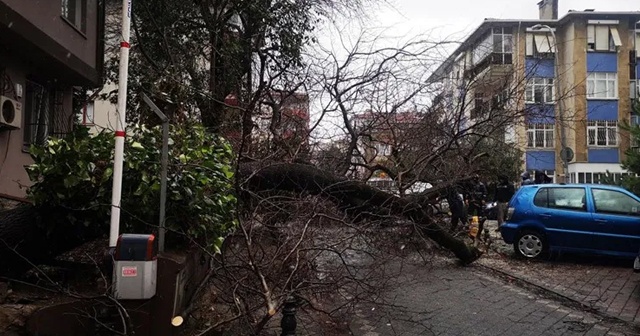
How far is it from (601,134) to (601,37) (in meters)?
7.09

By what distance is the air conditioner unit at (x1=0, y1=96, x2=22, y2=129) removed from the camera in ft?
33.4

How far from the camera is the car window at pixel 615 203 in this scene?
10539 mm

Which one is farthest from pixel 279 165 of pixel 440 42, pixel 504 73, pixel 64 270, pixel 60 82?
pixel 60 82

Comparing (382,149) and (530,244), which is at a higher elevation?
(382,149)

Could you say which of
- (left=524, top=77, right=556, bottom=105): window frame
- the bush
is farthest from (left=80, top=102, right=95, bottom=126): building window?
(left=524, top=77, right=556, bottom=105): window frame

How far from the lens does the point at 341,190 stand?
8.67 m

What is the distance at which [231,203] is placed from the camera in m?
6.24

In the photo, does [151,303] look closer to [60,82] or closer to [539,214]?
[539,214]

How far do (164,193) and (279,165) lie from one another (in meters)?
3.42

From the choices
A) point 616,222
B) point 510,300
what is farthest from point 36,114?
point 616,222

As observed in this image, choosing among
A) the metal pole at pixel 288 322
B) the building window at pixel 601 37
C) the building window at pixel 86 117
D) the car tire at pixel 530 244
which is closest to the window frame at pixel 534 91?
the car tire at pixel 530 244

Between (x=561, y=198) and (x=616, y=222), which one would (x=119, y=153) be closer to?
(x=561, y=198)

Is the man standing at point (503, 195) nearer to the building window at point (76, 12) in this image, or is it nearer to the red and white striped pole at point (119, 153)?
the building window at point (76, 12)

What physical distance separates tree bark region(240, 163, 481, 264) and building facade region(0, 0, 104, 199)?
4256 mm
